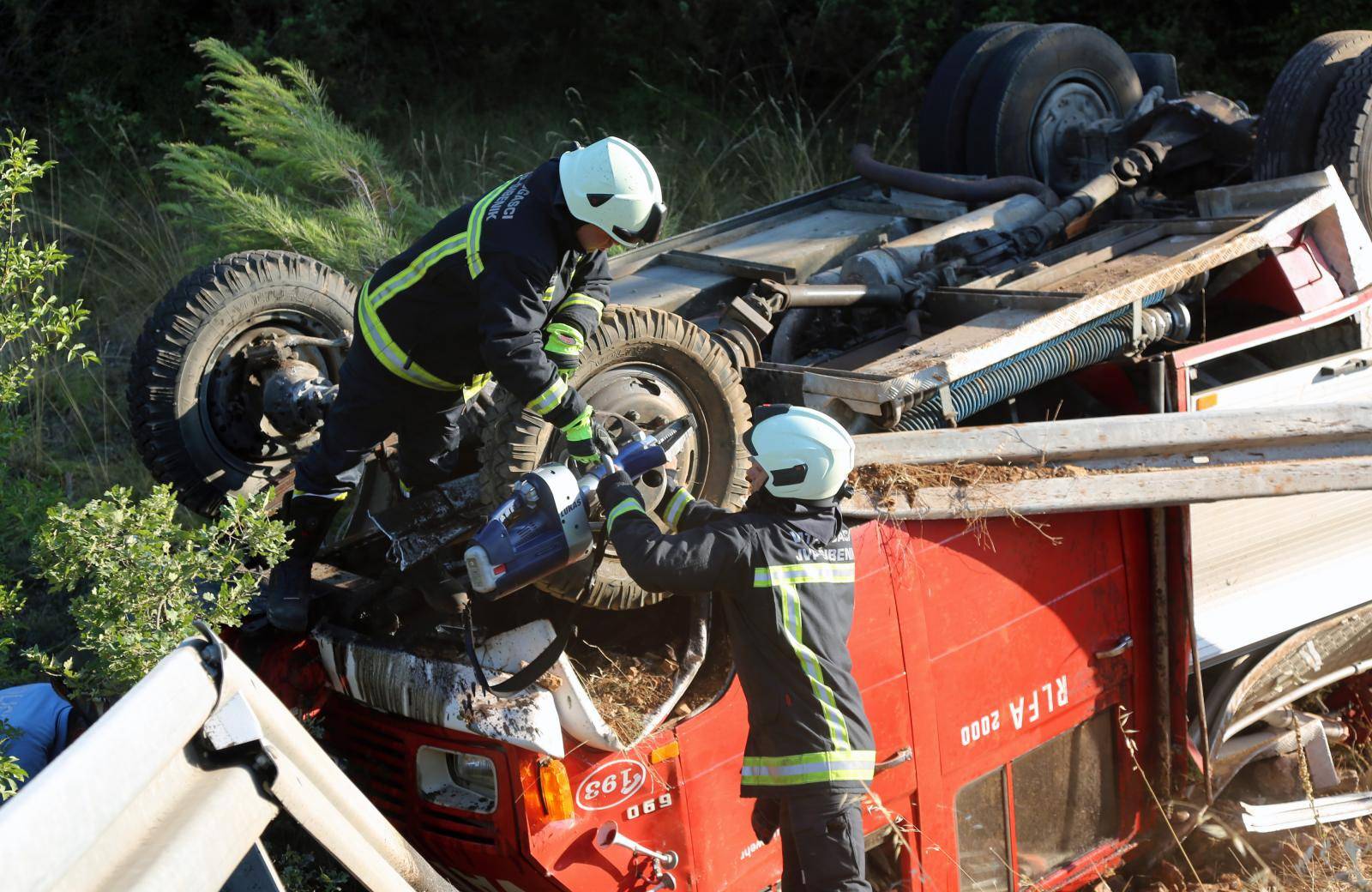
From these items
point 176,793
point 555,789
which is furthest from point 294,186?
point 176,793

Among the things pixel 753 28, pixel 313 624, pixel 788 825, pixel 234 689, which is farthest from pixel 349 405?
pixel 753 28

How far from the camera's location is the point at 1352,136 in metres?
4.84

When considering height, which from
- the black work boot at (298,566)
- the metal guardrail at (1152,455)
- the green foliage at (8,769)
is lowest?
the metal guardrail at (1152,455)

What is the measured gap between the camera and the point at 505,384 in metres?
3.21

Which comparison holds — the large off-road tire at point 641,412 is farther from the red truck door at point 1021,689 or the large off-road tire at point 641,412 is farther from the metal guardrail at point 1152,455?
the red truck door at point 1021,689

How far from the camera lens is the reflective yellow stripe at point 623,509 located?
3.00 meters

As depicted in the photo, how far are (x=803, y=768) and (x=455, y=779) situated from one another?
2.97 ft

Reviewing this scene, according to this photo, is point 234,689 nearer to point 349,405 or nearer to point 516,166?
point 349,405

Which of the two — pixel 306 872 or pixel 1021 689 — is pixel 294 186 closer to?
pixel 306 872

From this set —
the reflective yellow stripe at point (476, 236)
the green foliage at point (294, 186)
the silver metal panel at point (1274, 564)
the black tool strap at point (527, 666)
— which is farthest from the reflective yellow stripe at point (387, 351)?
the green foliage at point (294, 186)

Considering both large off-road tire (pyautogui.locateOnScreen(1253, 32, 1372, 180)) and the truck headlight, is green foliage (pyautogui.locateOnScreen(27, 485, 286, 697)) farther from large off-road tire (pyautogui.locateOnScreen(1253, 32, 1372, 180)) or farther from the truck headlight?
large off-road tire (pyautogui.locateOnScreen(1253, 32, 1372, 180))

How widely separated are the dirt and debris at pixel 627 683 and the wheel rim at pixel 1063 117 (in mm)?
3523

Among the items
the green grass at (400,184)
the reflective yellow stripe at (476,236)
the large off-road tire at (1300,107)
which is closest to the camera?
the reflective yellow stripe at (476,236)

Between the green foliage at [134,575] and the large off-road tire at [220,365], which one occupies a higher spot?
the large off-road tire at [220,365]
